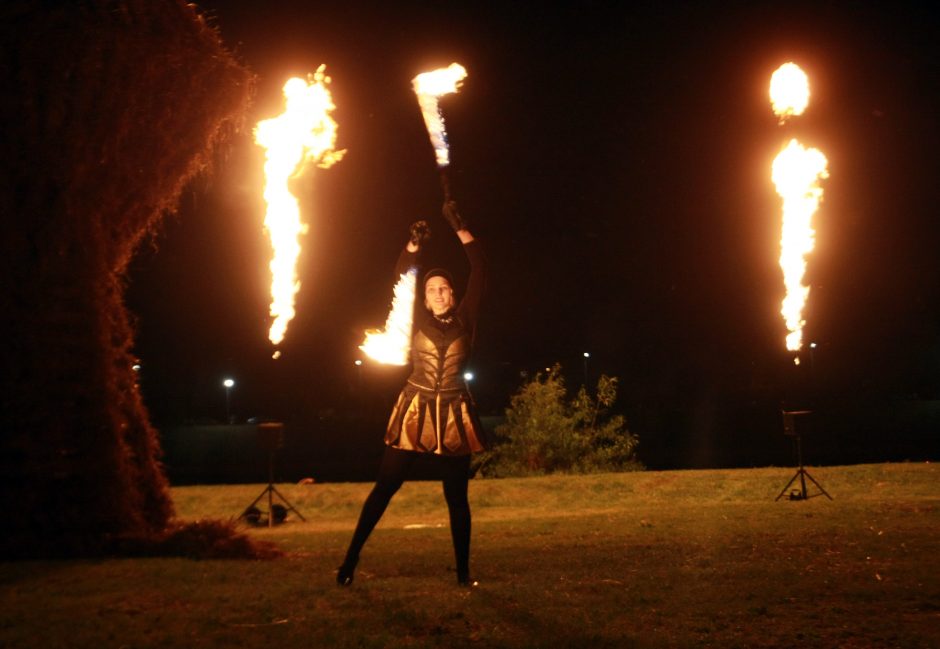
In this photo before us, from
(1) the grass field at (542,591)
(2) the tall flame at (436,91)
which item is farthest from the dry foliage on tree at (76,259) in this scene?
(2) the tall flame at (436,91)

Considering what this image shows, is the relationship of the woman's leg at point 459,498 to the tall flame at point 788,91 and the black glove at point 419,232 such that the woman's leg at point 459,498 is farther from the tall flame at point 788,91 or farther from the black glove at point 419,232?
the tall flame at point 788,91

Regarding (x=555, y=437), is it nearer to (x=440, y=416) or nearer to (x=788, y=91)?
(x=788, y=91)

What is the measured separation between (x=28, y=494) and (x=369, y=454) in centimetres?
→ 2122

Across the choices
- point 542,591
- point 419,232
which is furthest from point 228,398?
point 542,591

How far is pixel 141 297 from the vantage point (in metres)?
27.7

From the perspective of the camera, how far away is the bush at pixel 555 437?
1831 cm

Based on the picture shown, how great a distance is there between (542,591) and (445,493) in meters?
0.87

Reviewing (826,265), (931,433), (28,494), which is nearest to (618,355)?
(931,433)

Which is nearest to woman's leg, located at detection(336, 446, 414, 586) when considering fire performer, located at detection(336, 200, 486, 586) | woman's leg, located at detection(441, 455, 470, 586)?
fire performer, located at detection(336, 200, 486, 586)

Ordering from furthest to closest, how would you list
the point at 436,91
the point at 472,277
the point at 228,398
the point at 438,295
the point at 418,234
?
the point at 228,398 → the point at 436,91 → the point at 418,234 → the point at 472,277 → the point at 438,295

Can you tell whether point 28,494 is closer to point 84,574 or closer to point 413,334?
point 84,574

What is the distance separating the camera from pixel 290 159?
1091cm

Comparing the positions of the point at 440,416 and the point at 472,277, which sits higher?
the point at 472,277

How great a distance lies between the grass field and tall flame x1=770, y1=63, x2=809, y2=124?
7728 millimetres
